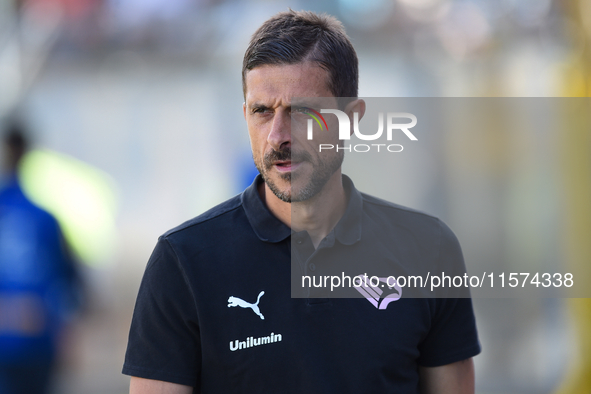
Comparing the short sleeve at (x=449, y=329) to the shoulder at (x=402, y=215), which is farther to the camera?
the shoulder at (x=402, y=215)

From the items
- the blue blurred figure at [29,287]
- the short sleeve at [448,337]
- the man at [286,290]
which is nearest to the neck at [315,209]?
the man at [286,290]

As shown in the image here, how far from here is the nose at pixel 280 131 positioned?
1295 millimetres

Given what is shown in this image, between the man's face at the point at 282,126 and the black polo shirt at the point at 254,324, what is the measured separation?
107 millimetres

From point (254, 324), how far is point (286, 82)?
586mm

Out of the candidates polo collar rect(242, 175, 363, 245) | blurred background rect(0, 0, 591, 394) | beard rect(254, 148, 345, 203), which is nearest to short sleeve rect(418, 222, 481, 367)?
polo collar rect(242, 175, 363, 245)

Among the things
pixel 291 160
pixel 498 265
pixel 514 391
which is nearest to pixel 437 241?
pixel 291 160

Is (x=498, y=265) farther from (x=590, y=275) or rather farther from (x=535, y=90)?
(x=535, y=90)

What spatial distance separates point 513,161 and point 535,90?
543 millimetres

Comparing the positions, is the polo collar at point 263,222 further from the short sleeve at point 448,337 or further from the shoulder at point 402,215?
the short sleeve at point 448,337

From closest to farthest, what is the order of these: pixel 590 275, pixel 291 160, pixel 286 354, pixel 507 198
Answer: pixel 286 354 < pixel 291 160 < pixel 590 275 < pixel 507 198

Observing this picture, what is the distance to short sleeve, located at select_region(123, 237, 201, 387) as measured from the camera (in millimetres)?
1192

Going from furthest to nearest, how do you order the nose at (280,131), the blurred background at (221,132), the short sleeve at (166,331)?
1. the blurred background at (221,132)
2. the nose at (280,131)
3. the short sleeve at (166,331)

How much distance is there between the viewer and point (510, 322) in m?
3.80

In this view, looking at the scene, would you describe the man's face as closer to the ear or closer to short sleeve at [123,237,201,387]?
the ear
